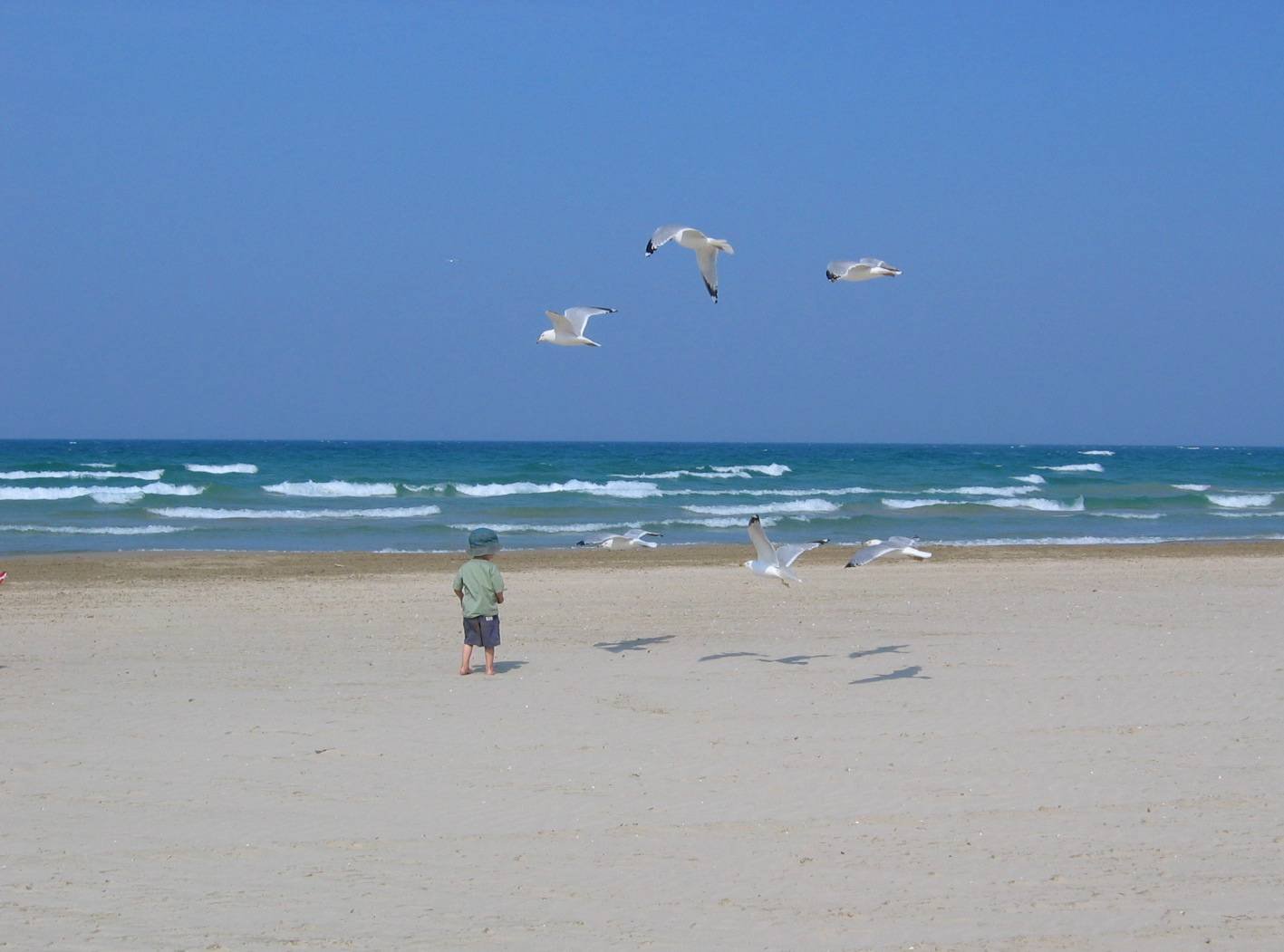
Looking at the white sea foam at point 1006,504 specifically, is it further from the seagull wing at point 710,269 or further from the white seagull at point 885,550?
the white seagull at point 885,550

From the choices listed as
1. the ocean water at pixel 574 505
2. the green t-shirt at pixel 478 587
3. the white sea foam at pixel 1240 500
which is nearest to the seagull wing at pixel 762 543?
the green t-shirt at pixel 478 587

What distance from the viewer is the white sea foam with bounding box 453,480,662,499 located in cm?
3978

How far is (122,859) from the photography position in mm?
5539

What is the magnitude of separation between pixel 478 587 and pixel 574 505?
24.8 meters

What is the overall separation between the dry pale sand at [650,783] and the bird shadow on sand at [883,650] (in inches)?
1.9

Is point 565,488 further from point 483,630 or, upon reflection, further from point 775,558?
point 483,630

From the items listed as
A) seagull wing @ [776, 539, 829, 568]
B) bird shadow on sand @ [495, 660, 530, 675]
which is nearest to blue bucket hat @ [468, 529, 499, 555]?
bird shadow on sand @ [495, 660, 530, 675]

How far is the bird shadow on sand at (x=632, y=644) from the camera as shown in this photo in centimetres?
1143

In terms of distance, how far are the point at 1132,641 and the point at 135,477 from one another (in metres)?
37.6

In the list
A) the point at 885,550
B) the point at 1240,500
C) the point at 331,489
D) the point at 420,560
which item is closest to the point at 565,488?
the point at 331,489

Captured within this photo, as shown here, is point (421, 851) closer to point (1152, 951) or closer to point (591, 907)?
point (591, 907)

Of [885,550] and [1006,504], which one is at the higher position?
[885,550]

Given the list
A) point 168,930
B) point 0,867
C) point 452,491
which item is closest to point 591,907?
point 168,930

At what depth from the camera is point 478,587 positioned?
1035cm
